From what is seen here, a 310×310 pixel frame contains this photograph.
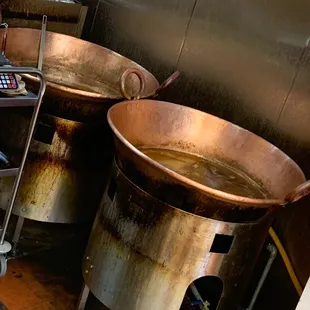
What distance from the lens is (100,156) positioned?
314 cm

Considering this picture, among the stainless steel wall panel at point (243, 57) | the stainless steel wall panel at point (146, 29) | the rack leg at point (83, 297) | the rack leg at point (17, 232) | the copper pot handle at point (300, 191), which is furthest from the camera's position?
the stainless steel wall panel at point (146, 29)

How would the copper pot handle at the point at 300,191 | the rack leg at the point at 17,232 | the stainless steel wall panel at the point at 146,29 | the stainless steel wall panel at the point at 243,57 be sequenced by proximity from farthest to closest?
the stainless steel wall panel at the point at 146,29 → the rack leg at the point at 17,232 → the stainless steel wall panel at the point at 243,57 → the copper pot handle at the point at 300,191

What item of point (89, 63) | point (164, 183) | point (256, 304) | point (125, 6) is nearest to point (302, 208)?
point (256, 304)

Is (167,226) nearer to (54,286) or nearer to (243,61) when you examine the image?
(54,286)

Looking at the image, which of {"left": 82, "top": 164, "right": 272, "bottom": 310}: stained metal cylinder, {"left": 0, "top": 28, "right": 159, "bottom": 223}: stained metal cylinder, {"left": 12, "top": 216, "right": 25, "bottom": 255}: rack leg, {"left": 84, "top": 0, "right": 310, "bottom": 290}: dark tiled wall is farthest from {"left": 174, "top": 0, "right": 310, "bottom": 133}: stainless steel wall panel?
{"left": 12, "top": 216, "right": 25, "bottom": 255}: rack leg

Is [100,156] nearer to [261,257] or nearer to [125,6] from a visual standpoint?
[261,257]

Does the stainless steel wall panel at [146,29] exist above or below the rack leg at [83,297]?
above

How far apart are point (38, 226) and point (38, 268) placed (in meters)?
0.41

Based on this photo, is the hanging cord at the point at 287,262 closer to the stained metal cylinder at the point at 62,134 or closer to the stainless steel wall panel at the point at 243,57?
the stainless steel wall panel at the point at 243,57

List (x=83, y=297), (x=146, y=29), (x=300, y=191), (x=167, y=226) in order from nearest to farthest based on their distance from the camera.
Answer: (x=300, y=191) → (x=167, y=226) → (x=83, y=297) → (x=146, y=29)

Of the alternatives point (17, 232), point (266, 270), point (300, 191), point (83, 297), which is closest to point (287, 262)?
point (266, 270)

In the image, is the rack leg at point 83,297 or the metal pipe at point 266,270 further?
the metal pipe at point 266,270

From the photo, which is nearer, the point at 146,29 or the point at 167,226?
the point at 167,226

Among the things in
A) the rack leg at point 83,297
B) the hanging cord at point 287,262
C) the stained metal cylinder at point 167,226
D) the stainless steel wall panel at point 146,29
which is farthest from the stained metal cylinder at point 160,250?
the stainless steel wall panel at point 146,29
